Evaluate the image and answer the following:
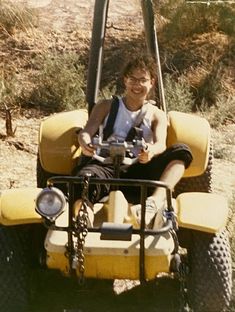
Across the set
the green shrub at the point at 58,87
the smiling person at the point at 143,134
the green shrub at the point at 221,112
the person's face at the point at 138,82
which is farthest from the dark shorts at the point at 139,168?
the green shrub at the point at 58,87

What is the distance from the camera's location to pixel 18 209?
11.0ft

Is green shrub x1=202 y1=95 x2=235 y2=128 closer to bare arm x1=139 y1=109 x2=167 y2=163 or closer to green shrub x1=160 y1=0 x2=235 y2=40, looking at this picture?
green shrub x1=160 y1=0 x2=235 y2=40

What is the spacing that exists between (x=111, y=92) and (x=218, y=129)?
→ 128 cm

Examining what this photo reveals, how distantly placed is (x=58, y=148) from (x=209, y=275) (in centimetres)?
127

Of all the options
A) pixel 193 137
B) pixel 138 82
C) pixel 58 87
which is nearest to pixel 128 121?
pixel 138 82

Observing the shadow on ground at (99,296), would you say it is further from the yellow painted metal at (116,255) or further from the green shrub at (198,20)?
the green shrub at (198,20)

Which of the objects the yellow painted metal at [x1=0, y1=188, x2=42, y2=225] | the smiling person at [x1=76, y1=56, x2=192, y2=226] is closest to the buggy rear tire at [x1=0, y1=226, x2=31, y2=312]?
the yellow painted metal at [x1=0, y1=188, x2=42, y2=225]

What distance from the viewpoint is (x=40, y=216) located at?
130 inches

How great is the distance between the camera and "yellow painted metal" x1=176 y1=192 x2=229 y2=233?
3271mm

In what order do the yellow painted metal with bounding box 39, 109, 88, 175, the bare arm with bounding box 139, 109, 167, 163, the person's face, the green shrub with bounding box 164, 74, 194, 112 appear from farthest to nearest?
the green shrub with bounding box 164, 74, 194, 112 < the yellow painted metal with bounding box 39, 109, 88, 175 < the person's face < the bare arm with bounding box 139, 109, 167, 163

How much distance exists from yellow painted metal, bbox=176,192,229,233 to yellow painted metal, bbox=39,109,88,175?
0.87m

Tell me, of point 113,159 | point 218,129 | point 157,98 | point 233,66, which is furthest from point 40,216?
point 233,66

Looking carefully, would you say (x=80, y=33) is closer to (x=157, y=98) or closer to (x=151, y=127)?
(x=157, y=98)

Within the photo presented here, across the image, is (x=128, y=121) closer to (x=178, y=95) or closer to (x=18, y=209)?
(x=18, y=209)
